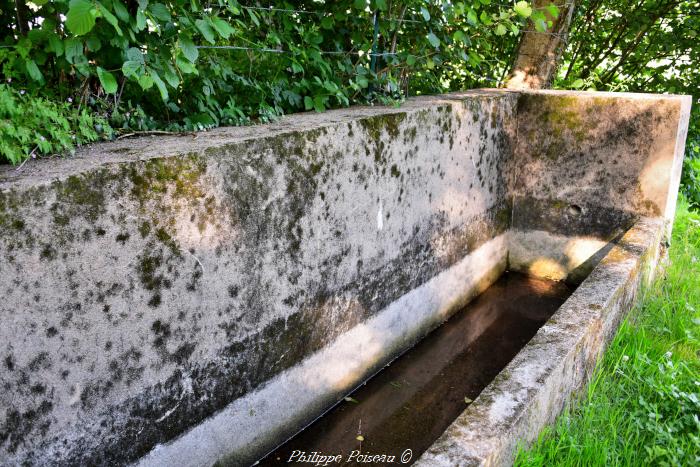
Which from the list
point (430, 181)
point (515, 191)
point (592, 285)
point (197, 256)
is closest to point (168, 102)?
point (197, 256)

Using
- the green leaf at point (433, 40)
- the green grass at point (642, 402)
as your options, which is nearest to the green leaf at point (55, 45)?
the green grass at point (642, 402)

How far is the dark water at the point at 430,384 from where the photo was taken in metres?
3.12

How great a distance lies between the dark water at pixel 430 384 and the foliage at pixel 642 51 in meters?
2.68

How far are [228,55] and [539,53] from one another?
11.2ft

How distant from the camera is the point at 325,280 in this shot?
320 centimetres

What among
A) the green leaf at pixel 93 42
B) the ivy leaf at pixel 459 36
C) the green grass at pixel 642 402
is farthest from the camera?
the ivy leaf at pixel 459 36

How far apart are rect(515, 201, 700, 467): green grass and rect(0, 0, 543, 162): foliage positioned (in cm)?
209

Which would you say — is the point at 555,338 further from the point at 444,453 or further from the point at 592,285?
the point at 444,453

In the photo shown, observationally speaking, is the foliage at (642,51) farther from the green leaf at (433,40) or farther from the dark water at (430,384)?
the dark water at (430,384)

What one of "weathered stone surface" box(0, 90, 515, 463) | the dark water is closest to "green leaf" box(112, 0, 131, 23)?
"weathered stone surface" box(0, 90, 515, 463)

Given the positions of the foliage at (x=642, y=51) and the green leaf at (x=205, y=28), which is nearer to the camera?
the green leaf at (x=205, y=28)

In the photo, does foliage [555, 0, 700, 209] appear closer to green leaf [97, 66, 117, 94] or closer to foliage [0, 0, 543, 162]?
foliage [0, 0, 543, 162]

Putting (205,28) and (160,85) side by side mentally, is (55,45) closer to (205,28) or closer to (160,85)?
(160,85)

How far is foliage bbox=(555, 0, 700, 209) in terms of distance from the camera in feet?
20.7
